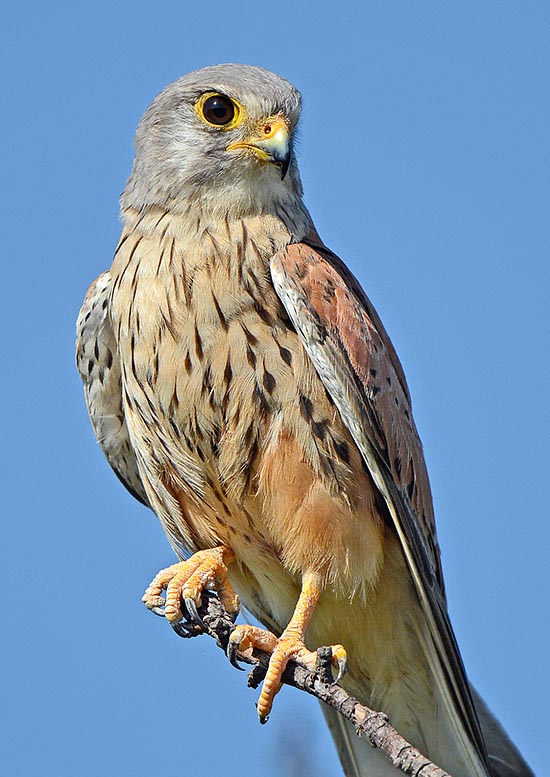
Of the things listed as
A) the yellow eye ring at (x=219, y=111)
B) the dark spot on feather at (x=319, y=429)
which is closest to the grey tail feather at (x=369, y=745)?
the dark spot on feather at (x=319, y=429)

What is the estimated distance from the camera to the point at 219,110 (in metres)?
4.61

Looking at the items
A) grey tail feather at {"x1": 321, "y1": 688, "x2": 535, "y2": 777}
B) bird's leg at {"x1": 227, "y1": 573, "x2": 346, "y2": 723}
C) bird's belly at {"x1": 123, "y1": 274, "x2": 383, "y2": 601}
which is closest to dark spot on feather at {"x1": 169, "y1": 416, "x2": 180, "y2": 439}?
bird's belly at {"x1": 123, "y1": 274, "x2": 383, "y2": 601}

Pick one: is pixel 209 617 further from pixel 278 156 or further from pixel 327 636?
pixel 278 156

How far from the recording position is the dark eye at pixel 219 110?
4.60 m

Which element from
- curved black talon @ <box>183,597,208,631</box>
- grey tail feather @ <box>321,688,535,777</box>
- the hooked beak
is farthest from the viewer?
grey tail feather @ <box>321,688,535,777</box>

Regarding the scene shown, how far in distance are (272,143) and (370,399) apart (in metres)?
1.05

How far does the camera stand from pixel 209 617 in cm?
412

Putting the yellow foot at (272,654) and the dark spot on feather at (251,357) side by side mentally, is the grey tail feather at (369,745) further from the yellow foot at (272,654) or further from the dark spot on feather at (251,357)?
the dark spot on feather at (251,357)

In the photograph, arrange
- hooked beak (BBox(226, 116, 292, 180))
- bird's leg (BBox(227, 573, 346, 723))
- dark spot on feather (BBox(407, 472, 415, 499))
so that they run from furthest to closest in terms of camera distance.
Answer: dark spot on feather (BBox(407, 472, 415, 499)) < hooked beak (BBox(226, 116, 292, 180)) < bird's leg (BBox(227, 573, 346, 723))

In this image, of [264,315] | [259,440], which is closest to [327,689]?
[259,440]

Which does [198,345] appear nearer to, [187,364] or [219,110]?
[187,364]

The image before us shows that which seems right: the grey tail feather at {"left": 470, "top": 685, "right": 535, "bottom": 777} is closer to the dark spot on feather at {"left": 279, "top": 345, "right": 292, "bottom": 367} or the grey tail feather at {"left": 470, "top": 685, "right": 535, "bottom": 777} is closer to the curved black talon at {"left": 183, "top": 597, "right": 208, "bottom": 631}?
the curved black talon at {"left": 183, "top": 597, "right": 208, "bottom": 631}

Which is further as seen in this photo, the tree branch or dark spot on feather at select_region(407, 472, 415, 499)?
dark spot on feather at select_region(407, 472, 415, 499)

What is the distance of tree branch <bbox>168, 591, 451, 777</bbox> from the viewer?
303 centimetres
